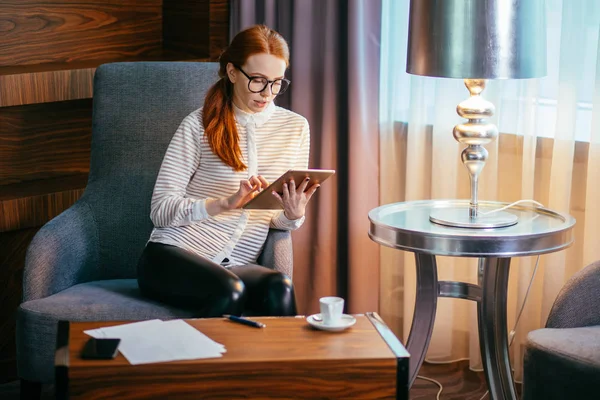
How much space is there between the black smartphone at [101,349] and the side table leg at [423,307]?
3.11ft

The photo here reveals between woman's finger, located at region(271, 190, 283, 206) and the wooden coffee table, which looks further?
woman's finger, located at region(271, 190, 283, 206)

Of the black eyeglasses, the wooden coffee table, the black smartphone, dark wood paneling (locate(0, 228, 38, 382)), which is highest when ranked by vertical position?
the black eyeglasses

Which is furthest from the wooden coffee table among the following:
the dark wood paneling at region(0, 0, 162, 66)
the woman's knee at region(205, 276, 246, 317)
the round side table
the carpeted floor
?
the dark wood paneling at region(0, 0, 162, 66)

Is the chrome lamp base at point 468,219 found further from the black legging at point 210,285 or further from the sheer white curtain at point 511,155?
the black legging at point 210,285

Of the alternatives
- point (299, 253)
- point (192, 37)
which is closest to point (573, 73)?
point (299, 253)

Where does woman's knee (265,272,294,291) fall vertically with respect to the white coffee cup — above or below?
below

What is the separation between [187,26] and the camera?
136 inches

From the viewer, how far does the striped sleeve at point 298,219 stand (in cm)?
257

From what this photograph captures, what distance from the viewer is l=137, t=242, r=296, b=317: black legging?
7.50ft

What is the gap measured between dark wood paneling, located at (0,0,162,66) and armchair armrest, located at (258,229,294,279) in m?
1.19

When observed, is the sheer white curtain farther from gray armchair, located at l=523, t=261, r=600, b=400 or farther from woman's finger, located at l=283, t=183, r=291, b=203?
woman's finger, located at l=283, t=183, r=291, b=203

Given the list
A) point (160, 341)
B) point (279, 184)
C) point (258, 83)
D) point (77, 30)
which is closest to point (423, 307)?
point (279, 184)

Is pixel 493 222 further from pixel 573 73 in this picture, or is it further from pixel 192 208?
pixel 192 208

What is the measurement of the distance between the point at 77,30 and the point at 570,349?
7.02 feet
